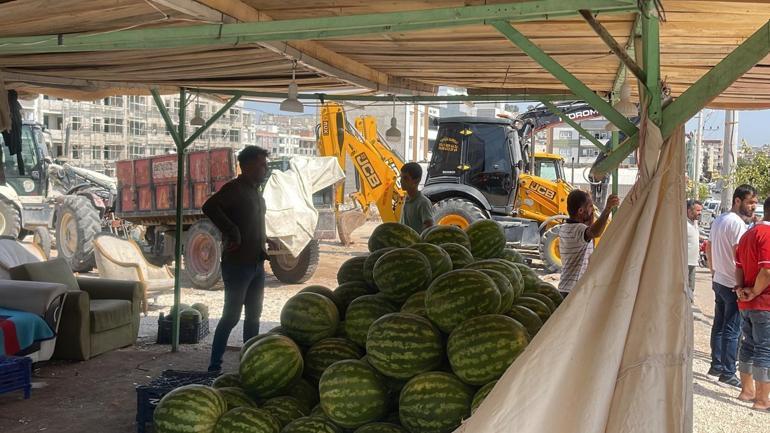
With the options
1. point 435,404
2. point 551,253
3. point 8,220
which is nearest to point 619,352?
point 435,404

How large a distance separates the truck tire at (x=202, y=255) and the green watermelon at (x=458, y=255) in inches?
290

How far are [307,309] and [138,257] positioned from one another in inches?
263

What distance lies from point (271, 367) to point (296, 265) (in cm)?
853

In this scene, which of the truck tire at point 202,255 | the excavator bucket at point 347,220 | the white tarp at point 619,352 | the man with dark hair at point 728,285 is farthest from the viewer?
the excavator bucket at point 347,220

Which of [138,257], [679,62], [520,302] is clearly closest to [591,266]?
[520,302]

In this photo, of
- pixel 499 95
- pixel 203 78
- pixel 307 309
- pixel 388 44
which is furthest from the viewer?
pixel 499 95

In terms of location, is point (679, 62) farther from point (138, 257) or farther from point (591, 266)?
point (138, 257)

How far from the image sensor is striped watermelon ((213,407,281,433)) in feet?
8.36

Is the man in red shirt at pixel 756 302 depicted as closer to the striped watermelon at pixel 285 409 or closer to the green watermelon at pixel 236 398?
the striped watermelon at pixel 285 409

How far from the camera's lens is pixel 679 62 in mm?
4680

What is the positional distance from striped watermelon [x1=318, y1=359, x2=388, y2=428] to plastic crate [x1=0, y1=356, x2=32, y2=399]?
343 cm

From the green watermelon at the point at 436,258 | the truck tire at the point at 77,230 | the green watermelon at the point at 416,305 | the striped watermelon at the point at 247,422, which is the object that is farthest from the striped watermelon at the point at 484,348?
the truck tire at the point at 77,230

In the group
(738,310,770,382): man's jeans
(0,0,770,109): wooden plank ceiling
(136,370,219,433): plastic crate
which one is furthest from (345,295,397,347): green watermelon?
(738,310,770,382): man's jeans

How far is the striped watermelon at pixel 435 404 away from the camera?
242 cm
